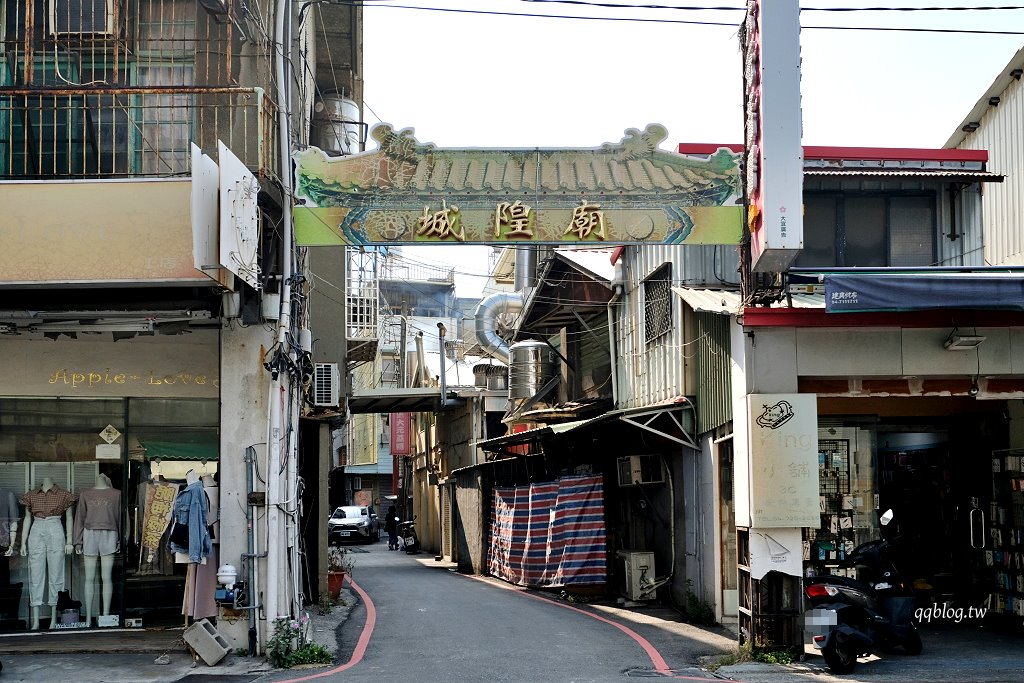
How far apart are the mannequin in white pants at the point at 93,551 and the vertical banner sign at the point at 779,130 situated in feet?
29.0

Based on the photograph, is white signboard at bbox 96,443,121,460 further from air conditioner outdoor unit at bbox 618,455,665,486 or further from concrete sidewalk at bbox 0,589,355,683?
air conditioner outdoor unit at bbox 618,455,665,486

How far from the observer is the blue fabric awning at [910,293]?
1123cm

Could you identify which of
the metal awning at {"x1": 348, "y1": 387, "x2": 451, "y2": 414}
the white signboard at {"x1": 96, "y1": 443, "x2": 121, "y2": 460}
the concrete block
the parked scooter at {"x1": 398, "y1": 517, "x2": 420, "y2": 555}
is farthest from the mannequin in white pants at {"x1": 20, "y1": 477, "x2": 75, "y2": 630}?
the parked scooter at {"x1": 398, "y1": 517, "x2": 420, "y2": 555}

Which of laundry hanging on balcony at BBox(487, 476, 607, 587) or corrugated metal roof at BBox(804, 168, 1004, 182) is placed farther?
laundry hanging on balcony at BBox(487, 476, 607, 587)

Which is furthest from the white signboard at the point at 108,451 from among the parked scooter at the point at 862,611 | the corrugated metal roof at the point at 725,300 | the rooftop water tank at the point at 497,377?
the rooftop water tank at the point at 497,377

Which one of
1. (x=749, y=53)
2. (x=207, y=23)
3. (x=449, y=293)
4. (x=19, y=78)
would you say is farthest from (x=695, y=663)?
(x=449, y=293)

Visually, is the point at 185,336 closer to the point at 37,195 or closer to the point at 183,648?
the point at 37,195

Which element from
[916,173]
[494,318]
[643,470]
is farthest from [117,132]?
[494,318]

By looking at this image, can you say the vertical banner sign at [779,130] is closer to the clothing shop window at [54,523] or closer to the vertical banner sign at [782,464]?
the vertical banner sign at [782,464]

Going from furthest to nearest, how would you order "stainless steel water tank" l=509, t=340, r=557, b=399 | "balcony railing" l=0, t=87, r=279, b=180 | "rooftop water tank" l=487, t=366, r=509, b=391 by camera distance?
1. "rooftop water tank" l=487, t=366, r=509, b=391
2. "stainless steel water tank" l=509, t=340, r=557, b=399
3. "balcony railing" l=0, t=87, r=279, b=180

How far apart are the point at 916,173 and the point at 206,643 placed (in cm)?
1245

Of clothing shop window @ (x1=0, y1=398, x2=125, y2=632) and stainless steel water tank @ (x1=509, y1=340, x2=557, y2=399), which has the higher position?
stainless steel water tank @ (x1=509, y1=340, x2=557, y2=399)

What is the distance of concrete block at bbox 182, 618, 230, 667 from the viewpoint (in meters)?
12.0

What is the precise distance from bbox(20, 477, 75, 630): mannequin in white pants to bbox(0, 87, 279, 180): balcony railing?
425 cm
